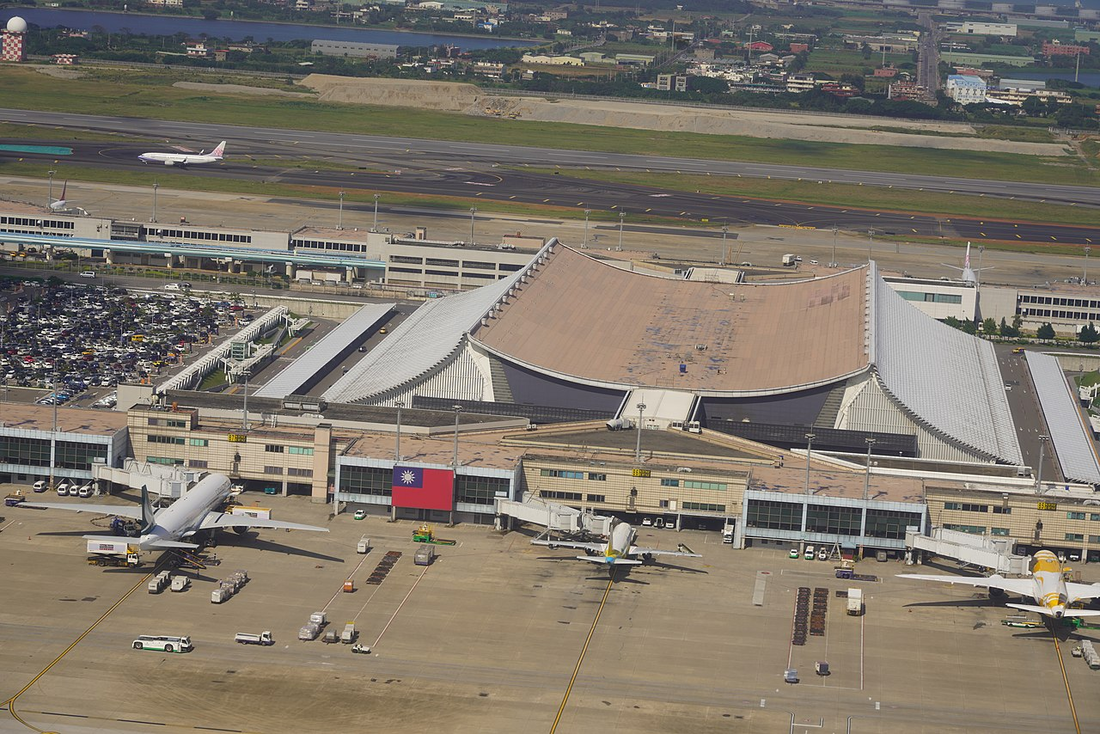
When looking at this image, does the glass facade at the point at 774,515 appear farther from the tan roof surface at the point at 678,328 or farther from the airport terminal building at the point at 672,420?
the tan roof surface at the point at 678,328

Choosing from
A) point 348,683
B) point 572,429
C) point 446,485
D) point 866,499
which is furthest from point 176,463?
point 866,499

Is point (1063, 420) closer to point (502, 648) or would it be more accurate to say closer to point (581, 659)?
point (581, 659)

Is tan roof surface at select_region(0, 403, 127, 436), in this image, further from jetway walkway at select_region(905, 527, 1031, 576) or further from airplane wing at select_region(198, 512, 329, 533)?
jetway walkway at select_region(905, 527, 1031, 576)

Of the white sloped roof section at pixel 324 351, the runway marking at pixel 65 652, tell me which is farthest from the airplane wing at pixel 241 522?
the white sloped roof section at pixel 324 351

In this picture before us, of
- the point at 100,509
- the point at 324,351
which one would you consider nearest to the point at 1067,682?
the point at 100,509

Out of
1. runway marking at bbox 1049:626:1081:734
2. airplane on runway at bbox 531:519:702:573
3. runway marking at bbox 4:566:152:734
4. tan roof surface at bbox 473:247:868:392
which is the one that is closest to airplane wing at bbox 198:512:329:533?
runway marking at bbox 4:566:152:734

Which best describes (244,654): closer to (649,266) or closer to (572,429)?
(572,429)
